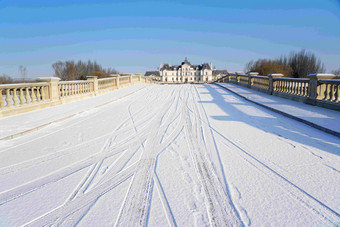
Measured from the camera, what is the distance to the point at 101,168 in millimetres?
4152

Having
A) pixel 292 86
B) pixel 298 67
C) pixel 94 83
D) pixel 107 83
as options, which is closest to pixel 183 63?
pixel 298 67

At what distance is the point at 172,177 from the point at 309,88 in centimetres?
1030

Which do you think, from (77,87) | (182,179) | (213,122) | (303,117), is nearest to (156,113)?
(213,122)

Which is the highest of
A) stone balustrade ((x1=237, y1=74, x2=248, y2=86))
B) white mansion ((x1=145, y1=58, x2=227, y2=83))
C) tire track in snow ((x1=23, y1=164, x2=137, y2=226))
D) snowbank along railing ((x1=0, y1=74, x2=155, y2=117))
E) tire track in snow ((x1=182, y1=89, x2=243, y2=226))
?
white mansion ((x1=145, y1=58, x2=227, y2=83))

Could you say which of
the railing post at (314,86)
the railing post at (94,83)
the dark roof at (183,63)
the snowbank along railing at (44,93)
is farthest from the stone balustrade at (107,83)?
the dark roof at (183,63)

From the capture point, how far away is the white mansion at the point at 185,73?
133000 millimetres

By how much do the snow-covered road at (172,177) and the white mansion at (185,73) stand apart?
12833 centimetres

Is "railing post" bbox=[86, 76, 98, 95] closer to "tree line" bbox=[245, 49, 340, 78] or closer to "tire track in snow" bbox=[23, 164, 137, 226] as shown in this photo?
"tire track in snow" bbox=[23, 164, 137, 226]

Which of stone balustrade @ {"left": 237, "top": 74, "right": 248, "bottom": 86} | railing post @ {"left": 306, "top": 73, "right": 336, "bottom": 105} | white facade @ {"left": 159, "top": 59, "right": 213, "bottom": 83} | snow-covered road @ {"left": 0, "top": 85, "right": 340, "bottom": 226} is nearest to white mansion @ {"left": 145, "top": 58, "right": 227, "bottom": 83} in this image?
white facade @ {"left": 159, "top": 59, "right": 213, "bottom": 83}

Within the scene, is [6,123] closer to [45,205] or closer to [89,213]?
[45,205]

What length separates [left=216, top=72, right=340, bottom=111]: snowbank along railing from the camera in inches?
383

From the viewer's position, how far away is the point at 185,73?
136 m

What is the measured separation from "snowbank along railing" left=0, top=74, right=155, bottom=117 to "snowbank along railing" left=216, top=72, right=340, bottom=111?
12.8 m

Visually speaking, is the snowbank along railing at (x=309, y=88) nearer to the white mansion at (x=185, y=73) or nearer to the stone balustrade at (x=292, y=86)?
the stone balustrade at (x=292, y=86)
